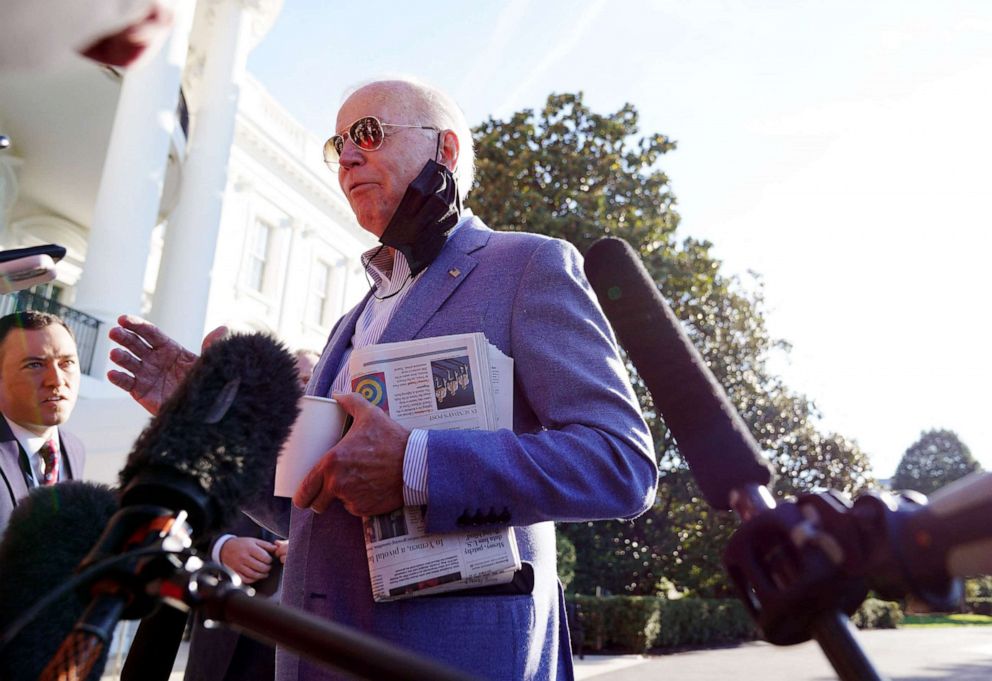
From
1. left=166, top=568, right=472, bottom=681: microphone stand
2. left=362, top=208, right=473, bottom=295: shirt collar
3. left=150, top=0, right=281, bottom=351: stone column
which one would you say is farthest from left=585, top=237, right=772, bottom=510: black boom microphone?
left=150, top=0, right=281, bottom=351: stone column

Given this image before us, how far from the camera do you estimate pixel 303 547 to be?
1.98 meters

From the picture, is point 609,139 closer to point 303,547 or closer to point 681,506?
point 681,506

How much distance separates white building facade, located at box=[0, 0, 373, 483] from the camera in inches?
526

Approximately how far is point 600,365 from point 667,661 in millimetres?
18338

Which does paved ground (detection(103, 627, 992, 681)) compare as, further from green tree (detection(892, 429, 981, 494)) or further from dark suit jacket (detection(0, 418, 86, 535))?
green tree (detection(892, 429, 981, 494))

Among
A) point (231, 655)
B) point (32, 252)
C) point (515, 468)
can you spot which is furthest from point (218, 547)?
point (515, 468)

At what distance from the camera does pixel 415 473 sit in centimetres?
170

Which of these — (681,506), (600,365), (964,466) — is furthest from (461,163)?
(964,466)

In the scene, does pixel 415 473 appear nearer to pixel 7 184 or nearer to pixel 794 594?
pixel 794 594

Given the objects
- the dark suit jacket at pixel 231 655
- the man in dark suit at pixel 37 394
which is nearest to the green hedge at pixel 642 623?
the dark suit jacket at pixel 231 655

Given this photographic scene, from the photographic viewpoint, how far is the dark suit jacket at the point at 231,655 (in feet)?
11.1

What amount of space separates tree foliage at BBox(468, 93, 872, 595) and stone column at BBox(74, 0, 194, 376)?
621cm

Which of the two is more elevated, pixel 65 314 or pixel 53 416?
pixel 65 314

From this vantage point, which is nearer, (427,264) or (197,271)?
(427,264)
